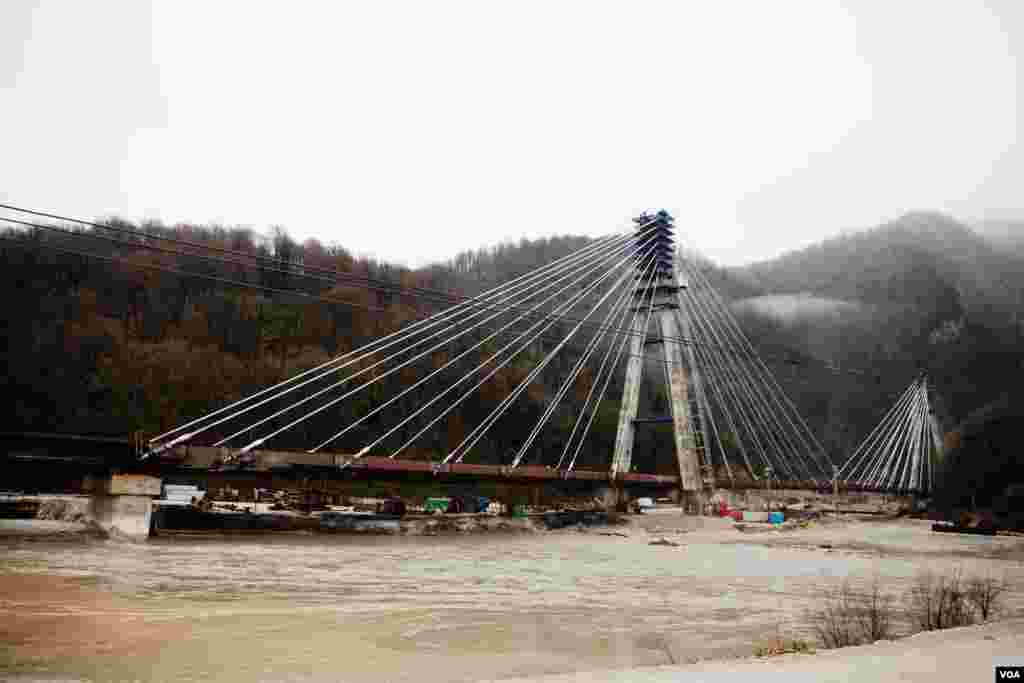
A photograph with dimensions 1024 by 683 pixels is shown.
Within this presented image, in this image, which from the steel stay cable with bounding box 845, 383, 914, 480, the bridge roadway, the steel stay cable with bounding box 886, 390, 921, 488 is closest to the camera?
the bridge roadway

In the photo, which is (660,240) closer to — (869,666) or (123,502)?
(123,502)

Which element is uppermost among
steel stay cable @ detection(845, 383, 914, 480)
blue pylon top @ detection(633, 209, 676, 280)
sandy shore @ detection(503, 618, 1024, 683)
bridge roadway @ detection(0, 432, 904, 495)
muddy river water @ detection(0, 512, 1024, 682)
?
blue pylon top @ detection(633, 209, 676, 280)

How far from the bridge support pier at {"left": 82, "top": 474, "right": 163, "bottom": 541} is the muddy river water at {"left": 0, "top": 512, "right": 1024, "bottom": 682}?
1.10 meters

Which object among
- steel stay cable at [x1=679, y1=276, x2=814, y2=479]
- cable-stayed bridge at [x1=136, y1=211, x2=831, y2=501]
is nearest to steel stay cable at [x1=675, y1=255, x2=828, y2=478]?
cable-stayed bridge at [x1=136, y1=211, x2=831, y2=501]

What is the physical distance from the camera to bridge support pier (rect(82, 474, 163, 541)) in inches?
902

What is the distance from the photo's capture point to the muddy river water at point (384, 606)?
26.3ft

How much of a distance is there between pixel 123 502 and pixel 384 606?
14941mm

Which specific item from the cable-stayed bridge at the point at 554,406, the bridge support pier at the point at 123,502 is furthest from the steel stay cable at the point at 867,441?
the bridge support pier at the point at 123,502

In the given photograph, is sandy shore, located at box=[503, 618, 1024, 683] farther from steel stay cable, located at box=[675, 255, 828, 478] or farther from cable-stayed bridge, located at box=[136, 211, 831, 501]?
steel stay cable, located at box=[675, 255, 828, 478]

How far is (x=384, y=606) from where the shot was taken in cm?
1228

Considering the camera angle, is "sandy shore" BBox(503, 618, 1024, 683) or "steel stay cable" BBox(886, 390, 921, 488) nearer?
"sandy shore" BBox(503, 618, 1024, 683)

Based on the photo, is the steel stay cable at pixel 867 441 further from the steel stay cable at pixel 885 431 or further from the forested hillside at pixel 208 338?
the forested hillside at pixel 208 338

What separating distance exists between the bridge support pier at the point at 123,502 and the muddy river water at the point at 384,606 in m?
1.10

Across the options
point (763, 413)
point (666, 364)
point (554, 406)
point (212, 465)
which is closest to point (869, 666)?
point (212, 465)
